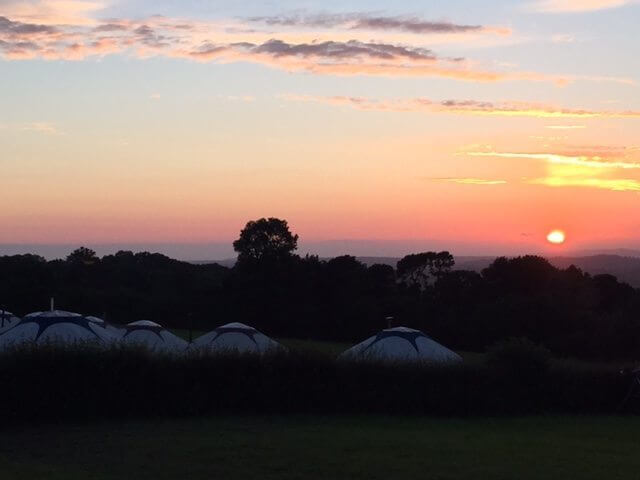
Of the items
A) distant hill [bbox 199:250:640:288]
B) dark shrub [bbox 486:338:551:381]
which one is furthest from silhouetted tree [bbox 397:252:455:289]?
dark shrub [bbox 486:338:551:381]

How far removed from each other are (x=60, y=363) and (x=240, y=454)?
7.28 m

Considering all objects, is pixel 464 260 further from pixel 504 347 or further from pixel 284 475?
pixel 284 475

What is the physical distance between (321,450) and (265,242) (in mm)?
55619

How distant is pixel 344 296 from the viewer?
6341 cm

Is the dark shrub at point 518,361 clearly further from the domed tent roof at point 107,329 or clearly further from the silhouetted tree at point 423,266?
the silhouetted tree at point 423,266

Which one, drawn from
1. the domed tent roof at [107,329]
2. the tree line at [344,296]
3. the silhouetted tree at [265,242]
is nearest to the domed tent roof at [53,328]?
the domed tent roof at [107,329]

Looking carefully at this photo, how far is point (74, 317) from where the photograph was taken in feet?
97.9

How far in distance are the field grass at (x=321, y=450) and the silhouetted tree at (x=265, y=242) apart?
1882 inches

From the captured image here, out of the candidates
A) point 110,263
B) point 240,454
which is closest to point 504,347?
point 240,454

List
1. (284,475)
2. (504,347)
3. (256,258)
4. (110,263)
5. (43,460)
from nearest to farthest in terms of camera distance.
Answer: (284,475), (43,460), (504,347), (256,258), (110,263)

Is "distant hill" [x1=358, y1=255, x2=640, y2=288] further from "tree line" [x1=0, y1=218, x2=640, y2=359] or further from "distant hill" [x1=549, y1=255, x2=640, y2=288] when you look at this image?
"tree line" [x1=0, y1=218, x2=640, y2=359]

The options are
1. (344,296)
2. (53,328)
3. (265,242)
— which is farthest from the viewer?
(265,242)

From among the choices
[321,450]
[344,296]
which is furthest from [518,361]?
[344,296]

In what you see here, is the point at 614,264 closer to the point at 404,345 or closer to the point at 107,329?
the point at 404,345
